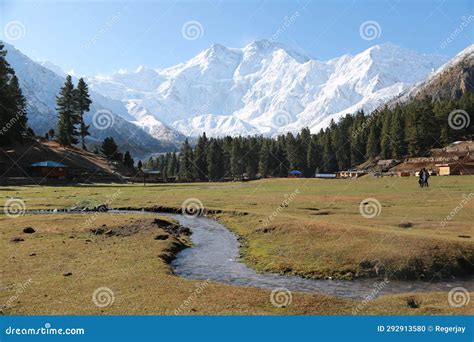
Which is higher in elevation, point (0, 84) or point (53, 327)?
point (0, 84)

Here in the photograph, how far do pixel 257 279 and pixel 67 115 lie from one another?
148243 millimetres

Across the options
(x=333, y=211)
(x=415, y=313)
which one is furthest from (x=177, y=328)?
(x=333, y=211)

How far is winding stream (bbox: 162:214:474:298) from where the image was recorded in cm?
2483

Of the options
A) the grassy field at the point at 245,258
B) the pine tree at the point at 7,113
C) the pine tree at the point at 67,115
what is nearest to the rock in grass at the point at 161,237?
the grassy field at the point at 245,258

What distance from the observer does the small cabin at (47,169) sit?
120 meters

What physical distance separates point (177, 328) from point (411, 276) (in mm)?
18382

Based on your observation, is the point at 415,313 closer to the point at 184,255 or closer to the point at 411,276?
the point at 411,276

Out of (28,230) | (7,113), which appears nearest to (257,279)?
(28,230)

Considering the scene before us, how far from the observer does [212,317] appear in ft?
49.7

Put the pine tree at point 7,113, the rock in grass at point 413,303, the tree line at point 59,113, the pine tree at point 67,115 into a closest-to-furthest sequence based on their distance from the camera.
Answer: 1. the rock in grass at point 413,303
2. the pine tree at point 7,113
3. the tree line at point 59,113
4. the pine tree at point 67,115

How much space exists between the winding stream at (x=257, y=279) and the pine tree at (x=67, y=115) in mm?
127787

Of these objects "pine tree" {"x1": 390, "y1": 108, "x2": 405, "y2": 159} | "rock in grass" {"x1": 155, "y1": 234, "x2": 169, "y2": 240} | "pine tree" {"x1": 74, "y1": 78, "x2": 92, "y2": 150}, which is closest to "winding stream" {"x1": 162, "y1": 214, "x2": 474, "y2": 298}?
"rock in grass" {"x1": 155, "y1": 234, "x2": 169, "y2": 240}

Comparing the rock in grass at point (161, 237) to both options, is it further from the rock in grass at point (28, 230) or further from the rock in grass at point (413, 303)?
the rock in grass at point (413, 303)

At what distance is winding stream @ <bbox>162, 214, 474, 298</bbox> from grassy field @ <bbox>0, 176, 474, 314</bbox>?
1.21 meters
